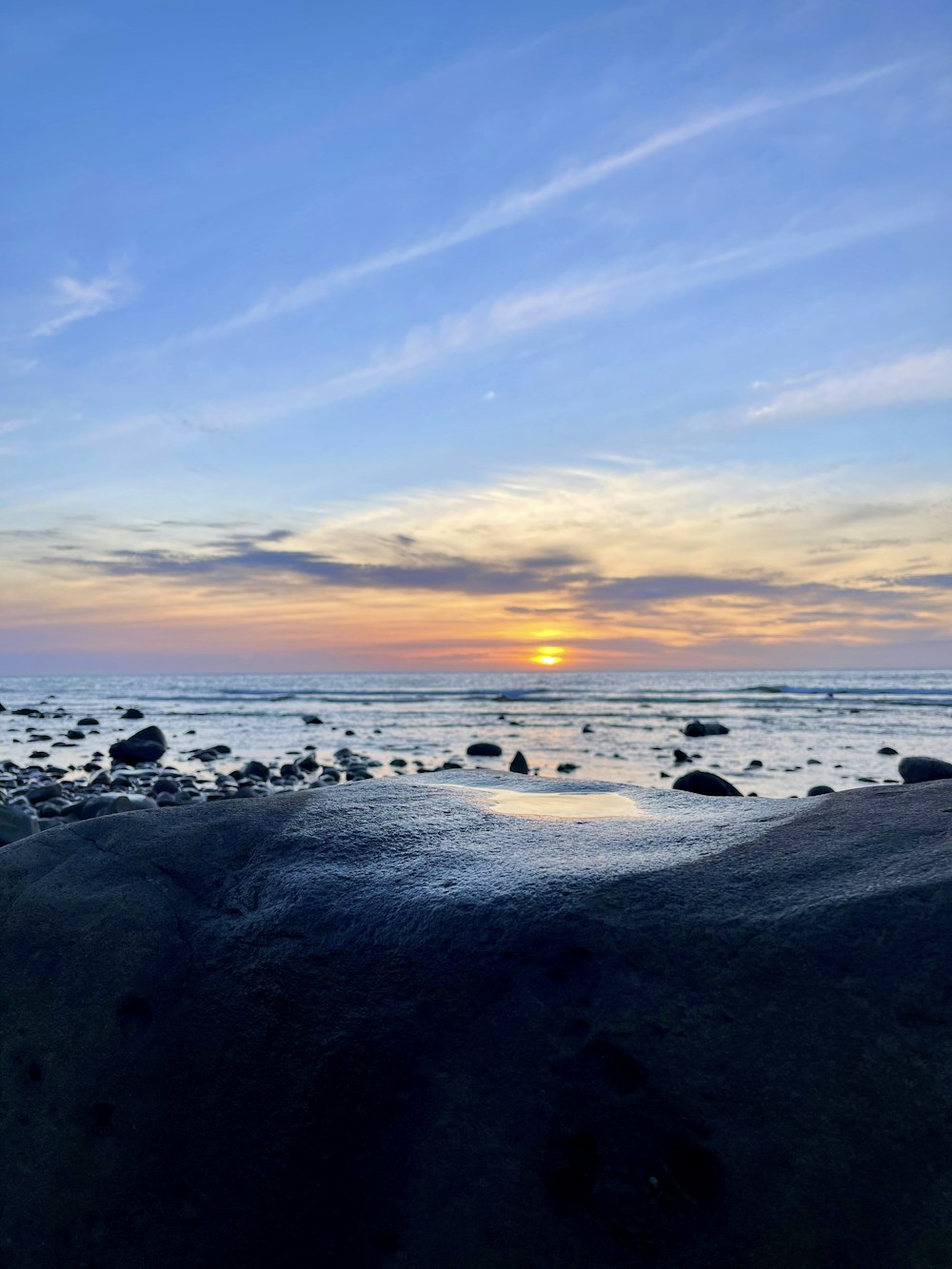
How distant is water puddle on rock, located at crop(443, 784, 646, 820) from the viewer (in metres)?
3.78

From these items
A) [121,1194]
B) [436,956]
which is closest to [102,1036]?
[121,1194]

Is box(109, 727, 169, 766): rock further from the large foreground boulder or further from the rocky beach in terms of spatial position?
the large foreground boulder

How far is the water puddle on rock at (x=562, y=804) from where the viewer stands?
378 centimetres

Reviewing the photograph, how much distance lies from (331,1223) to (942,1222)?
1.42m

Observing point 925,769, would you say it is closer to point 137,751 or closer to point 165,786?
point 165,786

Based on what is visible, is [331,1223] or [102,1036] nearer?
[331,1223]

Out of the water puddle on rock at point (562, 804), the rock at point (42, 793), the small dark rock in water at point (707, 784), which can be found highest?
the water puddle on rock at point (562, 804)

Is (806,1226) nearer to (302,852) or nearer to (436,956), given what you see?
(436,956)

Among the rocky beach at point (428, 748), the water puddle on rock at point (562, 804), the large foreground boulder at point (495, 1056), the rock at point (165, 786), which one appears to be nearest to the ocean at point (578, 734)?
the rocky beach at point (428, 748)

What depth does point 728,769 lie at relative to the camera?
1304 cm

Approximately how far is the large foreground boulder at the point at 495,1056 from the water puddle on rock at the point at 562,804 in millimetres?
673

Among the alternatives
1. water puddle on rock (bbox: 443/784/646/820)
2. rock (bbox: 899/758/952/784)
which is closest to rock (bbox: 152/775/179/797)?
water puddle on rock (bbox: 443/784/646/820)

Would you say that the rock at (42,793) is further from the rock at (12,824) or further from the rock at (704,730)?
the rock at (704,730)

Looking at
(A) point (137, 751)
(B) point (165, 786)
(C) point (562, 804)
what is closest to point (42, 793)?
(B) point (165, 786)
